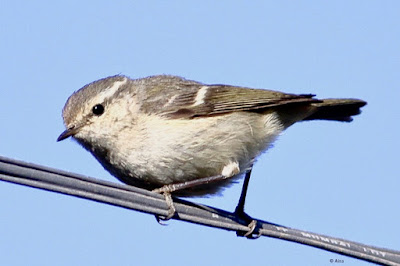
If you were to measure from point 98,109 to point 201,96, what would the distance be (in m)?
1.22

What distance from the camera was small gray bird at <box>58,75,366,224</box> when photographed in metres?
7.30

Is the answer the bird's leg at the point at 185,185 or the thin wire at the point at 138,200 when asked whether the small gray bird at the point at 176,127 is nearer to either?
the bird's leg at the point at 185,185

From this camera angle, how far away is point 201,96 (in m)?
8.27

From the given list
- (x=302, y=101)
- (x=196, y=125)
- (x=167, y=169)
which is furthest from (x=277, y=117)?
(x=167, y=169)

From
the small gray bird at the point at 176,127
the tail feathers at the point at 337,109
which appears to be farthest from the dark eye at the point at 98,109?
the tail feathers at the point at 337,109

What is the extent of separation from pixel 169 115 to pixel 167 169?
0.76m

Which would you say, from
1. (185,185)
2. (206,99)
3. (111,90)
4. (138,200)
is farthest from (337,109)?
(138,200)

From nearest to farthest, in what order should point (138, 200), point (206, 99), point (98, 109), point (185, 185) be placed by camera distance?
point (138, 200) < point (185, 185) < point (98, 109) < point (206, 99)

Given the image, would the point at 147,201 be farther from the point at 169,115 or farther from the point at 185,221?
the point at 169,115

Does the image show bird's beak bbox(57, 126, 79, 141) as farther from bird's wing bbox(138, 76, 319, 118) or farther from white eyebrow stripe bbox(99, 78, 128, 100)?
bird's wing bbox(138, 76, 319, 118)

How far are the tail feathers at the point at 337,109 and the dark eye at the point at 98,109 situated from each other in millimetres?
2593

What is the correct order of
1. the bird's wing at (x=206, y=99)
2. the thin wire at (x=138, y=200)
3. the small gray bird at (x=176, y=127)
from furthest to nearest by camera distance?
the bird's wing at (x=206, y=99)
the small gray bird at (x=176, y=127)
the thin wire at (x=138, y=200)

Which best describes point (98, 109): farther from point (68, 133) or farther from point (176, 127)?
point (176, 127)

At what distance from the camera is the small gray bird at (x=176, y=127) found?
7.30 meters
